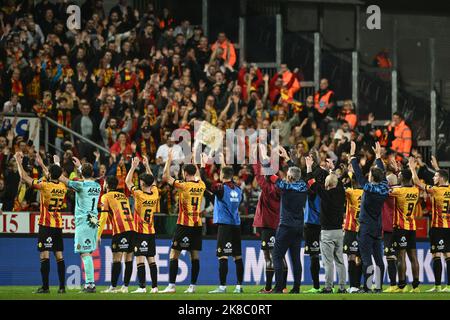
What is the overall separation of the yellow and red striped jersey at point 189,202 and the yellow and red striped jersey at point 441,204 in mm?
5421

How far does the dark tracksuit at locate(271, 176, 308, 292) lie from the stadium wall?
5444 mm

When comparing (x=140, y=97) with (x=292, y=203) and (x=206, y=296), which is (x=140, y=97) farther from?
(x=206, y=296)

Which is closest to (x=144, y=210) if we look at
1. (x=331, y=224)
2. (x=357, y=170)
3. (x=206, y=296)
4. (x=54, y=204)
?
(x=54, y=204)

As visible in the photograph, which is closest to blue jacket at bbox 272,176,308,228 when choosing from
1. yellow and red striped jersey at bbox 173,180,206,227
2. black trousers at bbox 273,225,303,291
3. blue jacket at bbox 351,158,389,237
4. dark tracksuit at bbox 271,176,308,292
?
dark tracksuit at bbox 271,176,308,292

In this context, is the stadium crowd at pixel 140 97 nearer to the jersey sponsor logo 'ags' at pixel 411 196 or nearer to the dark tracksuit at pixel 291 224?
the jersey sponsor logo 'ags' at pixel 411 196

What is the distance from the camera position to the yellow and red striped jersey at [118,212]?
21.8m

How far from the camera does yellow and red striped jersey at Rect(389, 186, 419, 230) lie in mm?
23281

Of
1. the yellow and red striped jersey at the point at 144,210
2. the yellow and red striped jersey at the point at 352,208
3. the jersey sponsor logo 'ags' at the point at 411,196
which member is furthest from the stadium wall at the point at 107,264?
the jersey sponsor logo 'ags' at the point at 411,196

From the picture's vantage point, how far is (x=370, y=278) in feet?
81.2

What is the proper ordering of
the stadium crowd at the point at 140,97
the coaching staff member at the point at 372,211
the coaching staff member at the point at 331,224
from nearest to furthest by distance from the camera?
1. the coaching staff member at the point at 372,211
2. the coaching staff member at the point at 331,224
3. the stadium crowd at the point at 140,97

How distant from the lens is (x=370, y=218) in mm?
21750
